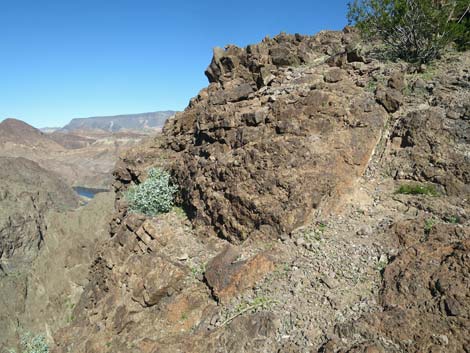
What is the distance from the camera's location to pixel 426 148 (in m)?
9.27

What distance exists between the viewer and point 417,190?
28.2ft

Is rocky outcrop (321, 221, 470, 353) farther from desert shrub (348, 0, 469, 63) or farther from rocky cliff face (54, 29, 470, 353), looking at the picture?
desert shrub (348, 0, 469, 63)

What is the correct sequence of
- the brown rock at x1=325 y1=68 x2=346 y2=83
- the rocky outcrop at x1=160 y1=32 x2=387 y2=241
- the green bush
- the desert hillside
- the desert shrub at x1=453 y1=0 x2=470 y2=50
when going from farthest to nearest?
the desert hillside, the desert shrub at x1=453 y1=0 x2=470 y2=50, the green bush, the brown rock at x1=325 y1=68 x2=346 y2=83, the rocky outcrop at x1=160 y1=32 x2=387 y2=241

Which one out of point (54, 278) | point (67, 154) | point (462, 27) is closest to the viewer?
point (462, 27)

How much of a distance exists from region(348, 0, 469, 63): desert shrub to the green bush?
984 cm

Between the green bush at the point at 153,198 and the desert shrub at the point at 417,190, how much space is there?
284 inches

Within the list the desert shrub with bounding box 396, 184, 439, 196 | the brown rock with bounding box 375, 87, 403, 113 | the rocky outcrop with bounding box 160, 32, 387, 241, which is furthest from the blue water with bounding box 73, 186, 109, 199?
the desert shrub with bounding box 396, 184, 439, 196

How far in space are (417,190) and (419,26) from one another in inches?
280

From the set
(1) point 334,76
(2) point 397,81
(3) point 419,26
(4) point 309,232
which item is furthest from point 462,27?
(4) point 309,232

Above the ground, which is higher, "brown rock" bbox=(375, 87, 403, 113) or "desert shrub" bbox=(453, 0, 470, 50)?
"desert shrub" bbox=(453, 0, 470, 50)

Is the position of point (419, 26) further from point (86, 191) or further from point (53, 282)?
point (86, 191)

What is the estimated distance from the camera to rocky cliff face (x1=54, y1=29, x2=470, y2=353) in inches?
251

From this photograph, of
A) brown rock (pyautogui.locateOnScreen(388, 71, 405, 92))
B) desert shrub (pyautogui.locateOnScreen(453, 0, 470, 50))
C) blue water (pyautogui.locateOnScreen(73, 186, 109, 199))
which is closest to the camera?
brown rock (pyautogui.locateOnScreen(388, 71, 405, 92))

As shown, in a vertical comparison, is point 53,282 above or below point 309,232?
below
